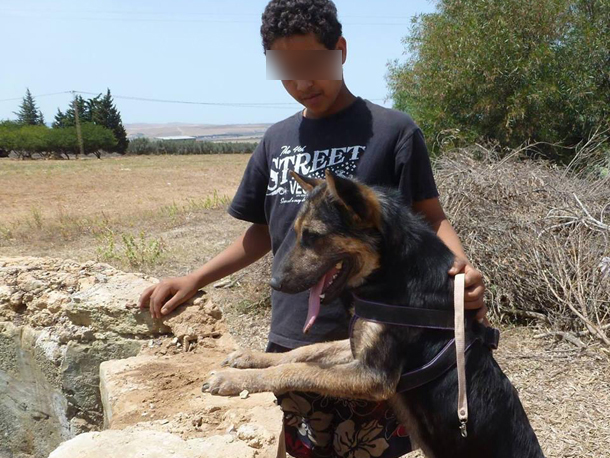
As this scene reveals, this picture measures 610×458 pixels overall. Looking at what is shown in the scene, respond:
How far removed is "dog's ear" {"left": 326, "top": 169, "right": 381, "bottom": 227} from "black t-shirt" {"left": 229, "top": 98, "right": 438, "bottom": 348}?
0.18 m

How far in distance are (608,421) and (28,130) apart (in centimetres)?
5248

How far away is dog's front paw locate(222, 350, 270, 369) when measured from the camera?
2738 millimetres

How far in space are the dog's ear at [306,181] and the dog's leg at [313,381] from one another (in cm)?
73

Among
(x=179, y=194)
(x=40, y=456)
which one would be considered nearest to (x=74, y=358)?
(x=40, y=456)

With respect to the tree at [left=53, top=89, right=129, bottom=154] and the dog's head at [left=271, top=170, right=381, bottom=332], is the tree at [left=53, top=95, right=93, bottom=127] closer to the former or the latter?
the tree at [left=53, top=89, right=129, bottom=154]

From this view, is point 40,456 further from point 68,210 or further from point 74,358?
point 68,210

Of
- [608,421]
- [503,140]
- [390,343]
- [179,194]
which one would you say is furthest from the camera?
[179,194]

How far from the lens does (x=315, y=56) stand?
241cm

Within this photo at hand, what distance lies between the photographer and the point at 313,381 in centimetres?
242

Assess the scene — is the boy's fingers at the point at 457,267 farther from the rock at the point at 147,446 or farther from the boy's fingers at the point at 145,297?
the boy's fingers at the point at 145,297

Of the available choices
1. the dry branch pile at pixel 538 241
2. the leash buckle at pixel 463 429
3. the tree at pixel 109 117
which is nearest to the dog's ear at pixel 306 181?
the leash buckle at pixel 463 429

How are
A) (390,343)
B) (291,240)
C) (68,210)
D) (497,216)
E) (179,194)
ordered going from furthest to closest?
(179,194) → (68,210) → (497,216) → (291,240) → (390,343)

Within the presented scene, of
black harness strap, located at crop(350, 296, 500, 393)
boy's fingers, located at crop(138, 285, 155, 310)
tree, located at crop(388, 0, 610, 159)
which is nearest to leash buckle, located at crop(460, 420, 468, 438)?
A: black harness strap, located at crop(350, 296, 500, 393)

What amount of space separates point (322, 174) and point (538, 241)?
4077 mm
